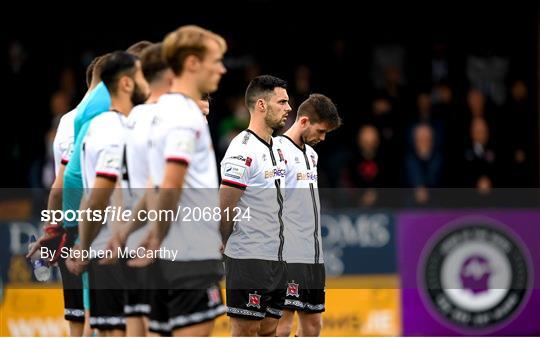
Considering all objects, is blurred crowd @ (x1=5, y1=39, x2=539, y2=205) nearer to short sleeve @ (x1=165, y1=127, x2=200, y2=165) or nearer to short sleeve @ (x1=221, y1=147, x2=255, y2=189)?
short sleeve @ (x1=221, y1=147, x2=255, y2=189)

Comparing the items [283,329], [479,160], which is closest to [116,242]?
[283,329]

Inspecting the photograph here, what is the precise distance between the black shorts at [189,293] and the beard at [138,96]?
4.64 ft

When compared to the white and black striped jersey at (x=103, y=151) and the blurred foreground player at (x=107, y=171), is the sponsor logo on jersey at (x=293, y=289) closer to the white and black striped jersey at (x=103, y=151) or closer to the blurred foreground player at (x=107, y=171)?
the blurred foreground player at (x=107, y=171)

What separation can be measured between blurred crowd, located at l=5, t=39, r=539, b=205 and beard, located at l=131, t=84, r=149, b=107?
571 centimetres

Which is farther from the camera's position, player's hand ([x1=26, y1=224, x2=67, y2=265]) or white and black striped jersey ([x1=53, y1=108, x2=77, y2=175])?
white and black striped jersey ([x1=53, y1=108, x2=77, y2=175])

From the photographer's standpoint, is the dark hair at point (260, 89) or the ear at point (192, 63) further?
the dark hair at point (260, 89)

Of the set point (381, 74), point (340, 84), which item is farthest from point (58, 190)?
point (381, 74)

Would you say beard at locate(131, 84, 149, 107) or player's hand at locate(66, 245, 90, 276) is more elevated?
beard at locate(131, 84, 149, 107)

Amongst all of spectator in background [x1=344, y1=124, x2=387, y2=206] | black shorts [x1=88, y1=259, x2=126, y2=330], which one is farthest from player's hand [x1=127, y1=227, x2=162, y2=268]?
spectator in background [x1=344, y1=124, x2=387, y2=206]

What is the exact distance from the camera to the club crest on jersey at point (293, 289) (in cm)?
923

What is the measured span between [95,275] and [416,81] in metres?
9.01

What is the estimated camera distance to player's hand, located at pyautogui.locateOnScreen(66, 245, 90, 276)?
7.63 meters

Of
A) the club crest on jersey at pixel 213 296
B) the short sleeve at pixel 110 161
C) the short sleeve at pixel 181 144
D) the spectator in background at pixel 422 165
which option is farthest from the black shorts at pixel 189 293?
the spectator in background at pixel 422 165

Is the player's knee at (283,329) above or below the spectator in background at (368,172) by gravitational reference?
below
